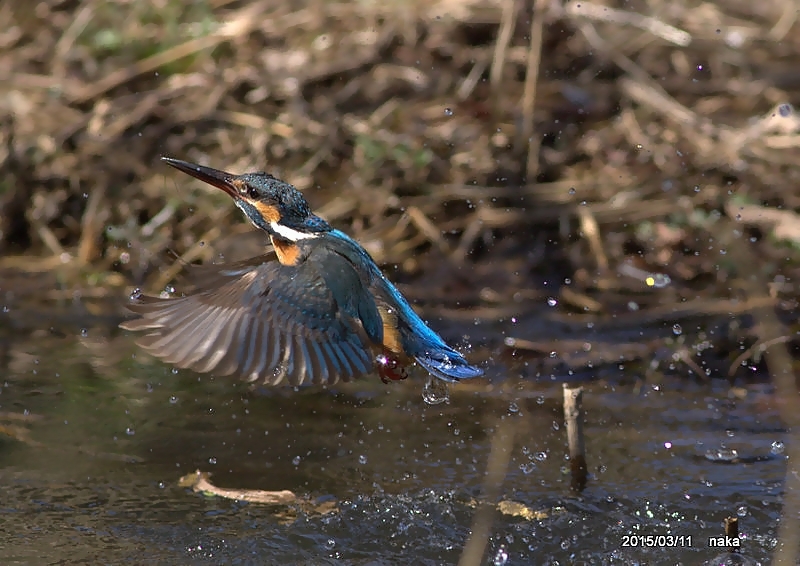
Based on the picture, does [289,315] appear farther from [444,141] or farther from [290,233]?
[444,141]

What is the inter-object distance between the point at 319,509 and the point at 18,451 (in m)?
1.17

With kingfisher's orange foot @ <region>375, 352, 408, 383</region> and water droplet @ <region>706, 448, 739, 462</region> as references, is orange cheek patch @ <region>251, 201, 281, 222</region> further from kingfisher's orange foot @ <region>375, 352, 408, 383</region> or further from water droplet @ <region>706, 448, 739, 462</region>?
water droplet @ <region>706, 448, 739, 462</region>

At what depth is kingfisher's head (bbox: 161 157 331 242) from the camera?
367 centimetres

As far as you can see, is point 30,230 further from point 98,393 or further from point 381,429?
point 381,429

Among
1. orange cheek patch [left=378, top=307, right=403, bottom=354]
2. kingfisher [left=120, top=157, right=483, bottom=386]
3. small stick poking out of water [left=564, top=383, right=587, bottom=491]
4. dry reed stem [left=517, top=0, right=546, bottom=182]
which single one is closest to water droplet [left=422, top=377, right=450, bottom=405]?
small stick poking out of water [left=564, top=383, right=587, bottom=491]

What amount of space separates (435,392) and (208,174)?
151cm

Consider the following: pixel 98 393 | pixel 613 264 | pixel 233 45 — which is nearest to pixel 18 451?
pixel 98 393

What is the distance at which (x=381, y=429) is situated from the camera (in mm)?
4484

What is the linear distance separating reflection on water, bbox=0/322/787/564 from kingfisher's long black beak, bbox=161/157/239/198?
1.02 meters

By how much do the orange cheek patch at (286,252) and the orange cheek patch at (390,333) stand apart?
1.00 ft

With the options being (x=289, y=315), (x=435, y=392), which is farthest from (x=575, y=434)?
(x=289, y=315)

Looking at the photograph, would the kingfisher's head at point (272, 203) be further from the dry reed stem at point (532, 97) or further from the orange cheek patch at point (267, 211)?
the dry reed stem at point (532, 97)

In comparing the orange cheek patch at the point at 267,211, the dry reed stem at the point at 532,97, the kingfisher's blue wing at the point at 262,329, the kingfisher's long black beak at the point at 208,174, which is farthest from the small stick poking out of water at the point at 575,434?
the dry reed stem at the point at 532,97

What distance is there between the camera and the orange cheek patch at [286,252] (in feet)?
11.9
